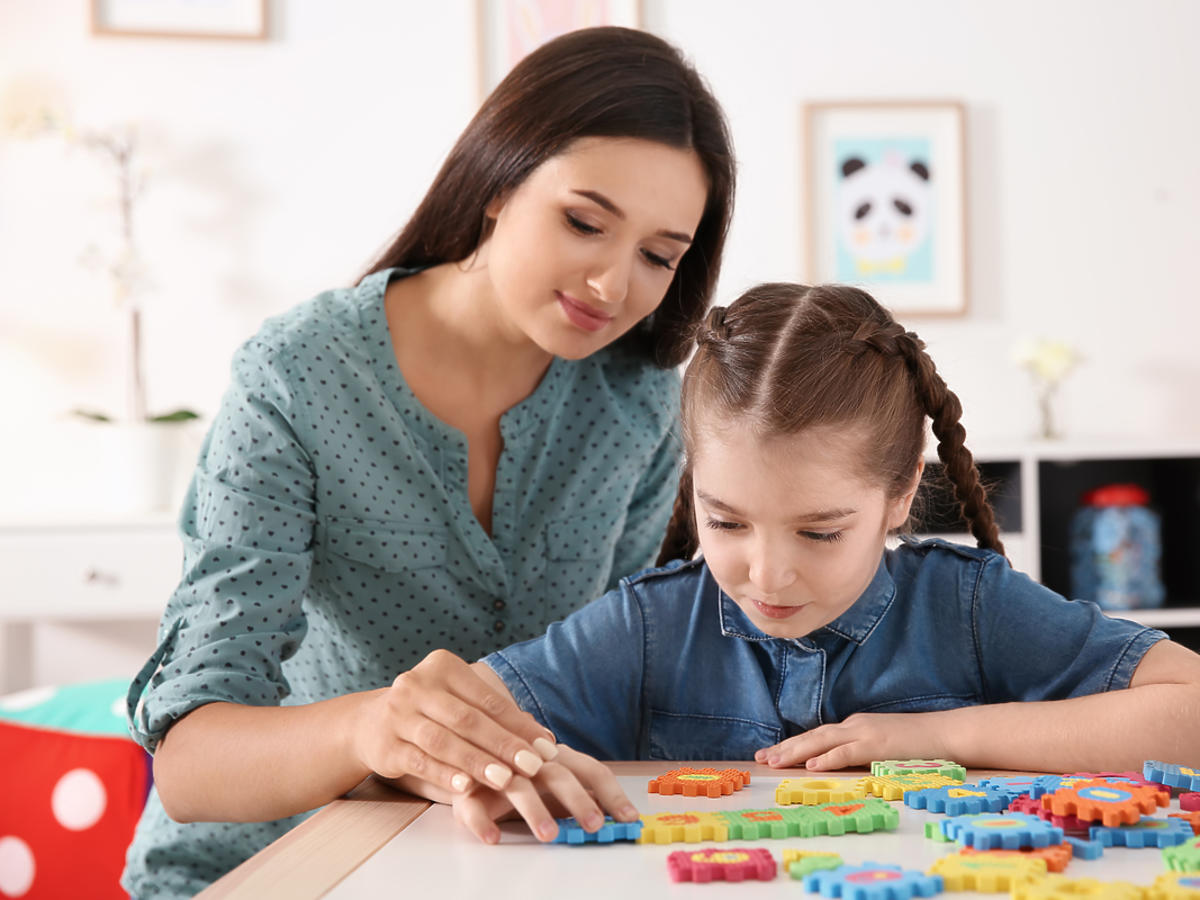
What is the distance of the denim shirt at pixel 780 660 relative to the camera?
1011mm

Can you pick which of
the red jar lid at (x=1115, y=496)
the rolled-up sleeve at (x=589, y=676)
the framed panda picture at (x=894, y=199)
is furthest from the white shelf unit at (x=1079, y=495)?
the rolled-up sleeve at (x=589, y=676)

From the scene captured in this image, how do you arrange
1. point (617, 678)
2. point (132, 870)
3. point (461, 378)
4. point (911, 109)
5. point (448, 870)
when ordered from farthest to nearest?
point (911, 109) < point (461, 378) < point (132, 870) < point (617, 678) < point (448, 870)

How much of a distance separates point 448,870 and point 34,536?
2025 mm

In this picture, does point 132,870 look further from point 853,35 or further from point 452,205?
point 853,35

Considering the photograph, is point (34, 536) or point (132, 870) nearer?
point (132, 870)

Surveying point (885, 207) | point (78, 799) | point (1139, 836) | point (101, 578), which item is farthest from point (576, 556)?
point (885, 207)

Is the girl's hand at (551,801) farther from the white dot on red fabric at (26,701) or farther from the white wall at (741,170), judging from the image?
the white wall at (741,170)

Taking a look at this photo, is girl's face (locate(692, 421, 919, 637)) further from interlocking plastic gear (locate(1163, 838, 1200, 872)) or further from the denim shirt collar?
interlocking plastic gear (locate(1163, 838, 1200, 872))

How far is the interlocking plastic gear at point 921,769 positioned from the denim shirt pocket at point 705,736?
7.4 inches

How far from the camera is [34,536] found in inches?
94.0

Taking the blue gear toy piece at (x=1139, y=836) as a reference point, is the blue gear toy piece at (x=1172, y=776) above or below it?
below

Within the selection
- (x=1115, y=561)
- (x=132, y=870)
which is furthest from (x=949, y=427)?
(x=1115, y=561)

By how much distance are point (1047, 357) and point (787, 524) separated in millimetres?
2069

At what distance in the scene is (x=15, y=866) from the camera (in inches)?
70.8
